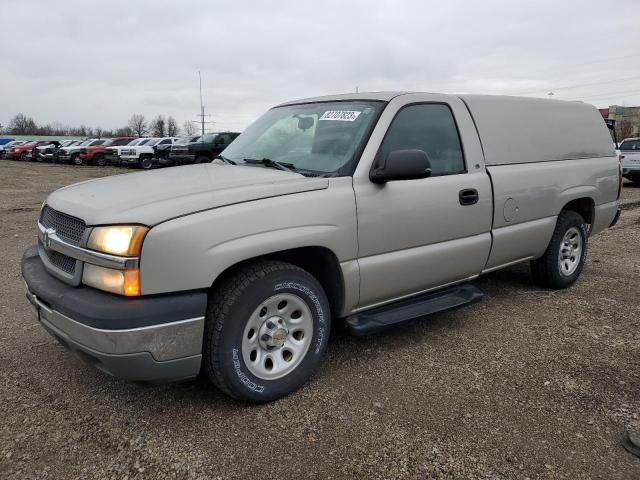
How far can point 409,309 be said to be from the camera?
3506 millimetres

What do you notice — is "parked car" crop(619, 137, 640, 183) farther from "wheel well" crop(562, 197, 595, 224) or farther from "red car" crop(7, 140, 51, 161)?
"red car" crop(7, 140, 51, 161)

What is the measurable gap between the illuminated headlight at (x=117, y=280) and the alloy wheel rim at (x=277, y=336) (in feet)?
2.11

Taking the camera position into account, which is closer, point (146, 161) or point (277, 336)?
point (277, 336)

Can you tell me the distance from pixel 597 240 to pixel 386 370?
5.71m

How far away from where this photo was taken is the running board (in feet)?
10.6

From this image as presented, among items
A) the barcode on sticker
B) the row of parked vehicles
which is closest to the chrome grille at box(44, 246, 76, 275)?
the barcode on sticker

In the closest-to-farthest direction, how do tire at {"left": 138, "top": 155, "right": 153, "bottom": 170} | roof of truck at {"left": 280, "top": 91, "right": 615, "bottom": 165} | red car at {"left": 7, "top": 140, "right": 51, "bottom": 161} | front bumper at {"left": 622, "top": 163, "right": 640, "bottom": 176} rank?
roof of truck at {"left": 280, "top": 91, "right": 615, "bottom": 165}
front bumper at {"left": 622, "top": 163, "right": 640, "bottom": 176}
tire at {"left": 138, "top": 155, "right": 153, "bottom": 170}
red car at {"left": 7, "top": 140, "right": 51, "bottom": 161}

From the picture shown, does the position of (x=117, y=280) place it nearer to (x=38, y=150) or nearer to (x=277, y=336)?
(x=277, y=336)

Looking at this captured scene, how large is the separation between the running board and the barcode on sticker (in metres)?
1.33

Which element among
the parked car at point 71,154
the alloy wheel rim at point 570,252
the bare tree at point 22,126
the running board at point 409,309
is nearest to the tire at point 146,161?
the parked car at point 71,154

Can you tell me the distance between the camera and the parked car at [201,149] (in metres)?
20.4

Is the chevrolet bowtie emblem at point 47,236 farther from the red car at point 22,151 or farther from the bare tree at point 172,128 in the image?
the bare tree at point 172,128

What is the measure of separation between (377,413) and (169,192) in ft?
5.50

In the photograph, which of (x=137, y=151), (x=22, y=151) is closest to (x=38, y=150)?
(x=22, y=151)
